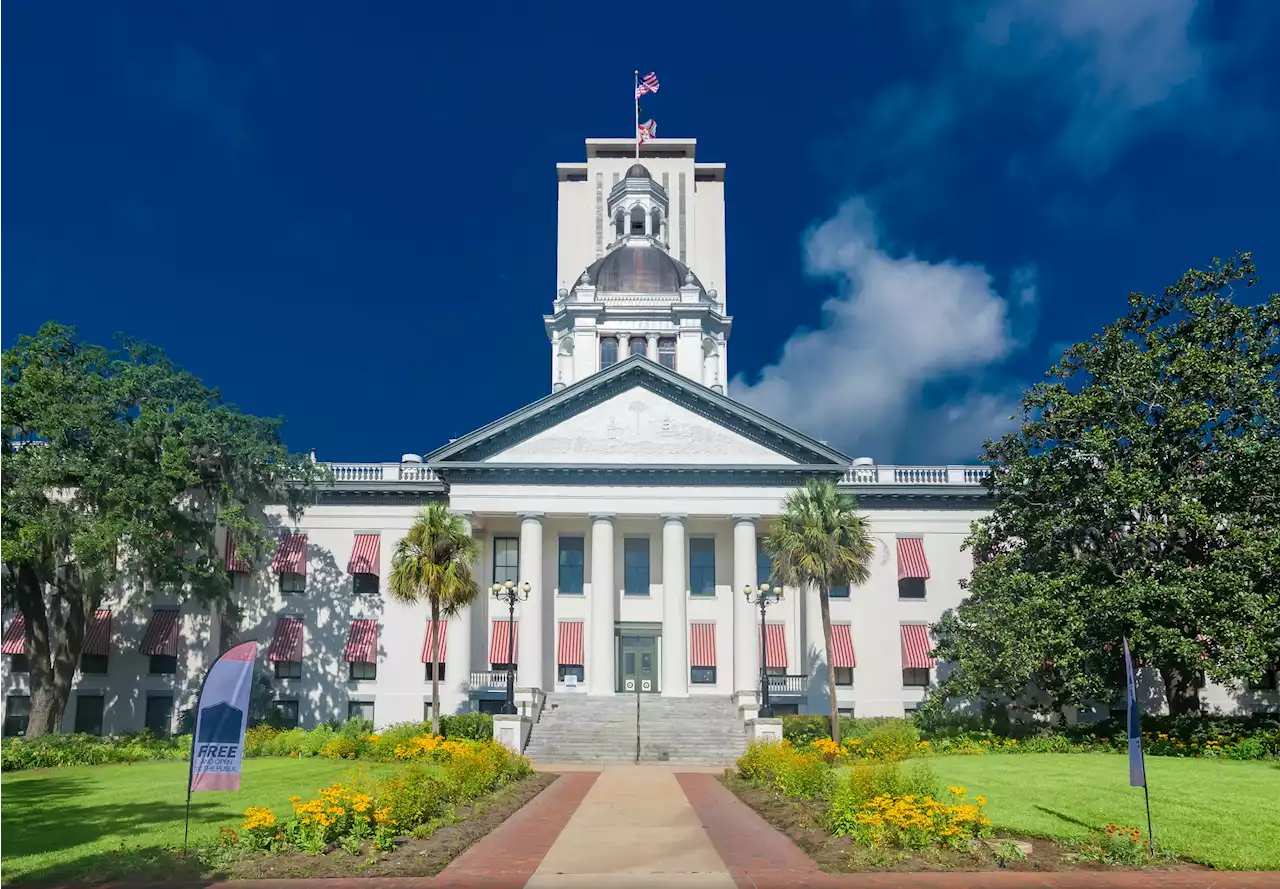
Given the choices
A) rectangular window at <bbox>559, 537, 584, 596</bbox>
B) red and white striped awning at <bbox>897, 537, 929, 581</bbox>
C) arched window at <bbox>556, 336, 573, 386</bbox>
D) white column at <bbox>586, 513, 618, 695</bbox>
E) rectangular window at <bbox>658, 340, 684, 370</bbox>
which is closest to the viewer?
white column at <bbox>586, 513, 618, 695</bbox>

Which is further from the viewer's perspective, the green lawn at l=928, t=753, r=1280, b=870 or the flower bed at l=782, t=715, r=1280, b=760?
the flower bed at l=782, t=715, r=1280, b=760

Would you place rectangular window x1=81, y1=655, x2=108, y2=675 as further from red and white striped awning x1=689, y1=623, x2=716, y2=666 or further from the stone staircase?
red and white striped awning x1=689, y1=623, x2=716, y2=666

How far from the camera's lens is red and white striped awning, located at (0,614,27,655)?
40.3 metres

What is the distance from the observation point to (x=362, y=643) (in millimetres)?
43156

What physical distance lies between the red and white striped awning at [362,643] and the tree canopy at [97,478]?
6174 mm

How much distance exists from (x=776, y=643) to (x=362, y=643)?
17595 millimetres

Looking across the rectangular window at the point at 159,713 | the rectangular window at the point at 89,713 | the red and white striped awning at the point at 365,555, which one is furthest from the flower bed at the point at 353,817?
the rectangular window at the point at 89,713

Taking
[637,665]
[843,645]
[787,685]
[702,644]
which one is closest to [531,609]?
[637,665]

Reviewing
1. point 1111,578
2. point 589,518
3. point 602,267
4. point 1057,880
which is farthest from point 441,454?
point 1057,880

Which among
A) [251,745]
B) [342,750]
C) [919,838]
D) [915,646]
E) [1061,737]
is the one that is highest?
[915,646]

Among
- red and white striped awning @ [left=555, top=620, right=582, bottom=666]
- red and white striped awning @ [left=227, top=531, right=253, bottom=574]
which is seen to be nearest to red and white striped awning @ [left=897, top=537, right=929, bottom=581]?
red and white striped awning @ [left=555, top=620, right=582, bottom=666]

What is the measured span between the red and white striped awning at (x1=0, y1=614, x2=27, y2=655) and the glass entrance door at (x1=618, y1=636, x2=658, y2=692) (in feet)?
78.9

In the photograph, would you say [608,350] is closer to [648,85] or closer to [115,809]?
[648,85]

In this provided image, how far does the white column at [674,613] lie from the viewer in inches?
1591
